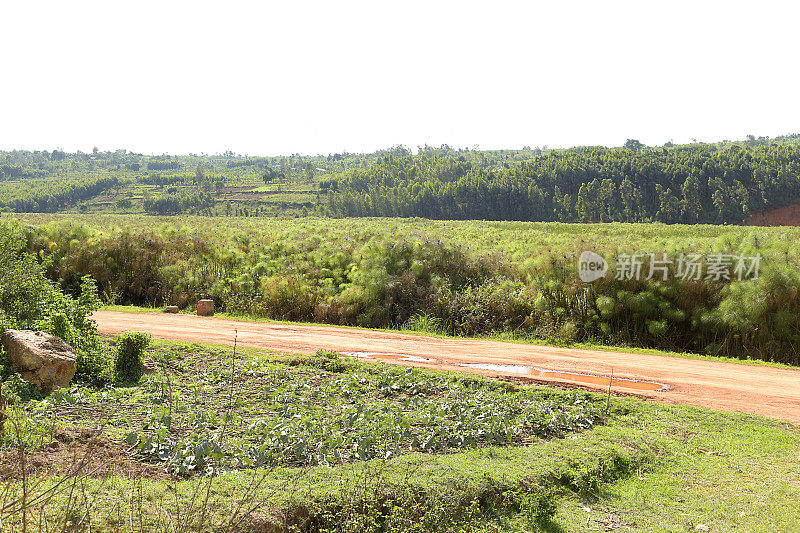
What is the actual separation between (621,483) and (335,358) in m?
6.65

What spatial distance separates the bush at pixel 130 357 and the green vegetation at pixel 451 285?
29.9 feet

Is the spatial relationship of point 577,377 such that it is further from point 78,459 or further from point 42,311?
point 42,311

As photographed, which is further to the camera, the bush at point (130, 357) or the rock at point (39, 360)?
the bush at point (130, 357)

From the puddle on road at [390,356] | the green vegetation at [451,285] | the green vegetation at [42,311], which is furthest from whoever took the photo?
the green vegetation at [451,285]

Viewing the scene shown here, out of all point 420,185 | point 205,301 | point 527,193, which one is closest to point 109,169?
point 420,185

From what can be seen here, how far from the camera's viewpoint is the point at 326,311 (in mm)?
19469

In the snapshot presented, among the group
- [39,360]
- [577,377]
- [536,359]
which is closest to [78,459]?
[39,360]

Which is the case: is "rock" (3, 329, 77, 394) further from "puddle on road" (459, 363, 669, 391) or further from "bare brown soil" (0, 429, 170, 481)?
"puddle on road" (459, 363, 669, 391)

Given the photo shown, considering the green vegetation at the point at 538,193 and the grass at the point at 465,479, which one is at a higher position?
the green vegetation at the point at 538,193

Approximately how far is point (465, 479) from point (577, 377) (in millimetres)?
6311

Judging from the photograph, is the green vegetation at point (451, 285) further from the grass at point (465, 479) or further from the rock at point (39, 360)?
the rock at point (39, 360)

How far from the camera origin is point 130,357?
1050 cm

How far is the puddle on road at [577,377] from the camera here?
11.5m

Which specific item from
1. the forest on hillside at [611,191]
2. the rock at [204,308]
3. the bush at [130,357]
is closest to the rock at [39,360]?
the bush at [130,357]
